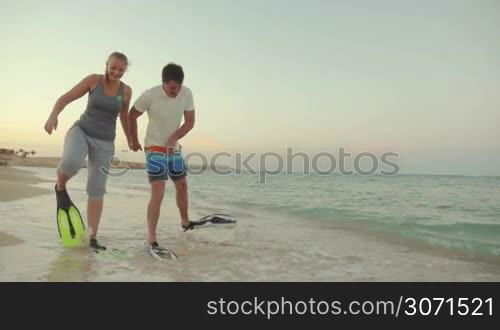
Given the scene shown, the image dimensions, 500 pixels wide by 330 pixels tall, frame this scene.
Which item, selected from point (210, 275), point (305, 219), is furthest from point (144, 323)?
point (305, 219)

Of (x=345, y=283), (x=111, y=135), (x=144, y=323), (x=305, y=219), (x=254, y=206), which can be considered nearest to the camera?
(x=144, y=323)

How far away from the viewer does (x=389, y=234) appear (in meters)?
6.96

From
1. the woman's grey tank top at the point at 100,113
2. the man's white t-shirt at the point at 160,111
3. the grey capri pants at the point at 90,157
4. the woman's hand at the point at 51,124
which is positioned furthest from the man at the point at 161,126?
the woman's hand at the point at 51,124

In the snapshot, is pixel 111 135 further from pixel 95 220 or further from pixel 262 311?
pixel 262 311

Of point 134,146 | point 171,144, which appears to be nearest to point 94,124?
point 134,146

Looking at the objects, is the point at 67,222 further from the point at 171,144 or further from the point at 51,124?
the point at 171,144

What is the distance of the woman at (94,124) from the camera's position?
4.31 metres

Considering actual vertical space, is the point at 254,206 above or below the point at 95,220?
below

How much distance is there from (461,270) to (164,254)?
3.06m

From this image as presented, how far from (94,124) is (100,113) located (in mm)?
133

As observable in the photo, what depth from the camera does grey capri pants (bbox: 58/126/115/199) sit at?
431 cm

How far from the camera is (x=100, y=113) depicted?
4387mm

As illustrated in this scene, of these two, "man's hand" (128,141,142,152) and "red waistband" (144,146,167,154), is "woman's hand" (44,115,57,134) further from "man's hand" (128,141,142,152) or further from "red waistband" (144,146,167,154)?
"red waistband" (144,146,167,154)

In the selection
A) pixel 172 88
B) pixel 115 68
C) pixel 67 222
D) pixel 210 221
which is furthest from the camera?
pixel 210 221
